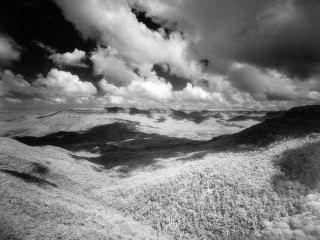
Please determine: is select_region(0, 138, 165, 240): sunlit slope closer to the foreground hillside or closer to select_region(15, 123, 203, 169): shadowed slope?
the foreground hillside

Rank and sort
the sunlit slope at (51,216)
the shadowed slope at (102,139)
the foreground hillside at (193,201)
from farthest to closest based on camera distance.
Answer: the shadowed slope at (102,139), the foreground hillside at (193,201), the sunlit slope at (51,216)

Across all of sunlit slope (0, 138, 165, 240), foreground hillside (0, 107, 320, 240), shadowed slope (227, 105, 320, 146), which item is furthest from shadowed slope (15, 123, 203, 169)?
sunlit slope (0, 138, 165, 240)

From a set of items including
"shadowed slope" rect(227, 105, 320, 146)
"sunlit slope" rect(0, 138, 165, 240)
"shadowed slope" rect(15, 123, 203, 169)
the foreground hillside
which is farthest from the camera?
"shadowed slope" rect(15, 123, 203, 169)

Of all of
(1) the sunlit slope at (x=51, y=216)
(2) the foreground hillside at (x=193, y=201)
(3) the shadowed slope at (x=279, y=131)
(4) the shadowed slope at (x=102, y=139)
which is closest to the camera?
(1) the sunlit slope at (x=51, y=216)

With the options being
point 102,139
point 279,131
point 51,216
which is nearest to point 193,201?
point 51,216

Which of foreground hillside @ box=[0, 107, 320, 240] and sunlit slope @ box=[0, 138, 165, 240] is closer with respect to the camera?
sunlit slope @ box=[0, 138, 165, 240]

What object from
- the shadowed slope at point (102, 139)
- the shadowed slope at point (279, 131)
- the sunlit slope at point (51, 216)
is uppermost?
the shadowed slope at point (279, 131)

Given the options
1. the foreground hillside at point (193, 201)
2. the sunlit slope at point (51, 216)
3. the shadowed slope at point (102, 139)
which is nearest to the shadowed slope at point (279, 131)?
the foreground hillside at point (193, 201)

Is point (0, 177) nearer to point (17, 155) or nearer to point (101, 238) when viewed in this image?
point (101, 238)

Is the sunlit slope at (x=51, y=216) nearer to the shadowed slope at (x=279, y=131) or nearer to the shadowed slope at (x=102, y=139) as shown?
the shadowed slope at (x=279, y=131)

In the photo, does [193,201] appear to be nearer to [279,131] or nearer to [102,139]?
[279,131]

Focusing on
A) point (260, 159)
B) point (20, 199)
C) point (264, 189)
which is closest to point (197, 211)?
point (264, 189)
